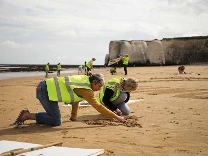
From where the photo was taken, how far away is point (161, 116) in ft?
21.1

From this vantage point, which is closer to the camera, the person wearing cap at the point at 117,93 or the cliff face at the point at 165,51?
the person wearing cap at the point at 117,93

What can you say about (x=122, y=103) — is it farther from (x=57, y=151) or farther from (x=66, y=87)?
(x=57, y=151)

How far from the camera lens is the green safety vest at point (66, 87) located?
521 cm

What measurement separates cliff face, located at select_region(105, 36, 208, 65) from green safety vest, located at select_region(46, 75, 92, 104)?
57225 mm

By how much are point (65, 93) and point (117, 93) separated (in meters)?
1.49

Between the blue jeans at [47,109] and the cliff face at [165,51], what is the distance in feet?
187

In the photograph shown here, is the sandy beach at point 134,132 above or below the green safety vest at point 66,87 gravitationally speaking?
below

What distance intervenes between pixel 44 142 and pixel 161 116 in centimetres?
288

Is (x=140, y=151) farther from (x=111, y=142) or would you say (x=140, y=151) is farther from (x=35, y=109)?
(x=35, y=109)

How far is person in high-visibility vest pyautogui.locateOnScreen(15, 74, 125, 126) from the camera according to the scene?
17.0ft

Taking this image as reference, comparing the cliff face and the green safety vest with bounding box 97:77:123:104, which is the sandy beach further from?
the cliff face

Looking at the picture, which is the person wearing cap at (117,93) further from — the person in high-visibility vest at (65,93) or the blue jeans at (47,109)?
the blue jeans at (47,109)

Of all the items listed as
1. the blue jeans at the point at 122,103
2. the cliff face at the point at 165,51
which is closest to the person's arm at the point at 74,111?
the blue jeans at the point at 122,103

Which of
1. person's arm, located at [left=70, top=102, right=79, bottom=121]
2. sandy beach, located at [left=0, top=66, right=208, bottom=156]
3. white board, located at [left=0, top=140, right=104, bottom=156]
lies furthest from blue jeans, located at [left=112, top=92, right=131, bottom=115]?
white board, located at [left=0, top=140, right=104, bottom=156]
